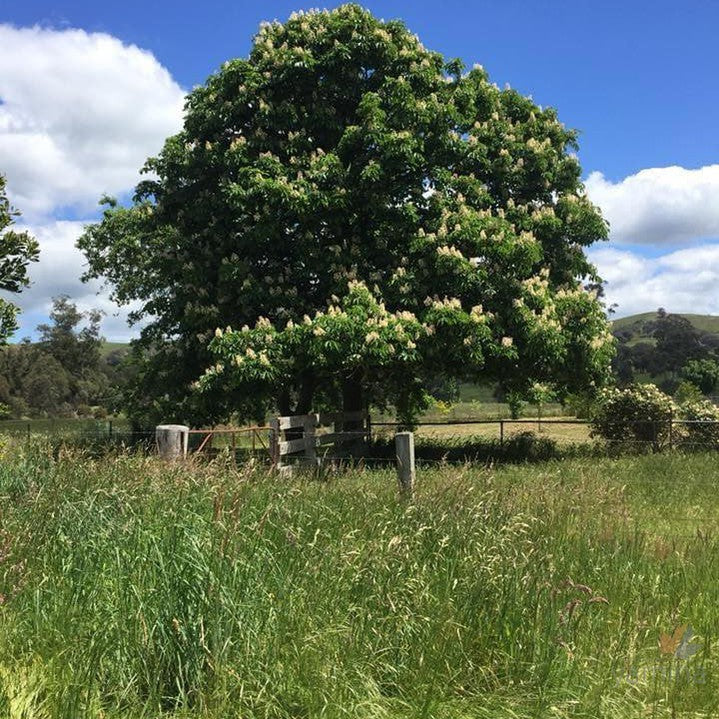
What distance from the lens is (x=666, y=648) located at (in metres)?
3.04

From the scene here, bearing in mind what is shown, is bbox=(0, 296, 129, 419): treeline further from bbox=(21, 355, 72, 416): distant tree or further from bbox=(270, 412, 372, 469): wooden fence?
bbox=(270, 412, 372, 469): wooden fence

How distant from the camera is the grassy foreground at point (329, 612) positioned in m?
3.31

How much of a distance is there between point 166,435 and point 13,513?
276 centimetres

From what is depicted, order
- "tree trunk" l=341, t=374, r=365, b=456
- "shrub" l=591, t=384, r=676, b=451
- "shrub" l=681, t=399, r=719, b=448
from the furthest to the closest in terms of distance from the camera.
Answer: "shrub" l=591, t=384, r=676, b=451, "shrub" l=681, t=399, r=719, b=448, "tree trunk" l=341, t=374, r=365, b=456

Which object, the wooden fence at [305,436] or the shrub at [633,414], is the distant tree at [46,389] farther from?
the shrub at [633,414]

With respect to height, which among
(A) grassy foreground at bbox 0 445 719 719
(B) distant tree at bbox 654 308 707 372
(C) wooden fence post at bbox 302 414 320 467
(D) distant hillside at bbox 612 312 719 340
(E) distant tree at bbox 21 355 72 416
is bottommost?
(A) grassy foreground at bbox 0 445 719 719

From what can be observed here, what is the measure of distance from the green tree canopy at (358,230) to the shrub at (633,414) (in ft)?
7.88

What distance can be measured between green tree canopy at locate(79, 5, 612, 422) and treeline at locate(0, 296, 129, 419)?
48.2m

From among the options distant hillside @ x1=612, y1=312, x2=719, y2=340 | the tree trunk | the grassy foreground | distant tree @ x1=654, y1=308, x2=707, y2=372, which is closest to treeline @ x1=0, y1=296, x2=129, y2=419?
the tree trunk

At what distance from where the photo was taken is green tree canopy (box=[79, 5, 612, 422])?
1377 cm

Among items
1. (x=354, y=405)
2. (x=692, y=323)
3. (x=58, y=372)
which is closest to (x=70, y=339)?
(x=58, y=372)

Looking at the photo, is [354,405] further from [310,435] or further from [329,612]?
[329,612]

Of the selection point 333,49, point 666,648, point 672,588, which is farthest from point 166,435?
point 333,49

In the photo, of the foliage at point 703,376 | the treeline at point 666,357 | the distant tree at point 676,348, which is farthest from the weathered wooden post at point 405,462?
the distant tree at point 676,348
